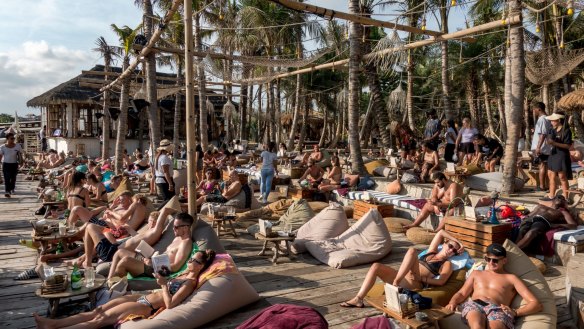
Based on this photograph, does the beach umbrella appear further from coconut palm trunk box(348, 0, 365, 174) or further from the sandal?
the sandal

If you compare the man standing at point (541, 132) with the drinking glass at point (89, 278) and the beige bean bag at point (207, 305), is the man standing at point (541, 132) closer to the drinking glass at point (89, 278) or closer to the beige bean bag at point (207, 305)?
the beige bean bag at point (207, 305)

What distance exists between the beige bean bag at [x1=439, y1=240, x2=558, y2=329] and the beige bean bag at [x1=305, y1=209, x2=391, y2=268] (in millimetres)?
2238

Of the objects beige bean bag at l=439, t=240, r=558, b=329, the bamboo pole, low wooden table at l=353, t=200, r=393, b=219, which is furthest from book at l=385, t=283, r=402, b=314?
the bamboo pole

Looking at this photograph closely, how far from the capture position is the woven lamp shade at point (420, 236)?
7312 millimetres

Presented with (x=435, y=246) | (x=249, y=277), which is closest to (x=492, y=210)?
(x=435, y=246)

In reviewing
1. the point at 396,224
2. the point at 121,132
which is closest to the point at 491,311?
the point at 396,224

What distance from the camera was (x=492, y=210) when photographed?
6422 millimetres

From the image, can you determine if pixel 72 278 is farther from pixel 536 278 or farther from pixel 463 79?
pixel 463 79

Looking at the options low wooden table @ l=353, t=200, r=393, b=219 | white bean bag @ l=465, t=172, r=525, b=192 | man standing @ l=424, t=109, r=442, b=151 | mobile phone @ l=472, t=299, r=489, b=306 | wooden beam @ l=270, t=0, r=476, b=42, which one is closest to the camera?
mobile phone @ l=472, t=299, r=489, b=306

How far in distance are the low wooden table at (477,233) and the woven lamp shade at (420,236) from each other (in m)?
0.56

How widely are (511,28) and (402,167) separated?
15.1ft

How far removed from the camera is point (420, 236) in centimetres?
734

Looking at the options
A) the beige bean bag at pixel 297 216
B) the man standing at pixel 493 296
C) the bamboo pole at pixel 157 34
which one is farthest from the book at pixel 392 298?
the bamboo pole at pixel 157 34

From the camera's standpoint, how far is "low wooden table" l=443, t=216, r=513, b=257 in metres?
6.18
